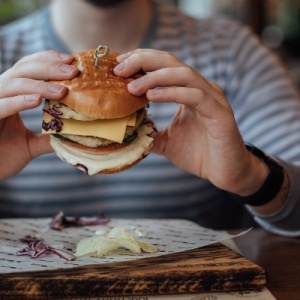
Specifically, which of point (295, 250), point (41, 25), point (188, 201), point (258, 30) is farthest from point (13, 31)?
point (258, 30)

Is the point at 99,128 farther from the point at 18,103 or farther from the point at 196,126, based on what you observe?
the point at 196,126

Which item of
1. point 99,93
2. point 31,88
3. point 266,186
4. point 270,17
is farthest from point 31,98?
point 270,17

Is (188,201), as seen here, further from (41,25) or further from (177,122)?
(41,25)

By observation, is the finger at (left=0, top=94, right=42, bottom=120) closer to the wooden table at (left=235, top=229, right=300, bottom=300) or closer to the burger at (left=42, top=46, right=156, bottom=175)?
the burger at (left=42, top=46, right=156, bottom=175)

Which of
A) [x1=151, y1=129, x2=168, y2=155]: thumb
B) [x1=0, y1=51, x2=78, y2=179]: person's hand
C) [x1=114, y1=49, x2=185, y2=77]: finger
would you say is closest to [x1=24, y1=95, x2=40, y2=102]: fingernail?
[x1=0, y1=51, x2=78, y2=179]: person's hand

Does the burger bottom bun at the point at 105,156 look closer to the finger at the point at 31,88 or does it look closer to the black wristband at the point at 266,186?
the finger at the point at 31,88

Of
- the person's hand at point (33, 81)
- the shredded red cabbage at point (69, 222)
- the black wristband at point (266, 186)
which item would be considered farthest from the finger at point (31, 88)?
the black wristband at point (266, 186)

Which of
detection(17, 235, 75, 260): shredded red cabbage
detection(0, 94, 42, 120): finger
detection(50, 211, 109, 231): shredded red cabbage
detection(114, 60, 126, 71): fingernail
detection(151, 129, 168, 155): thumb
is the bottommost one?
detection(50, 211, 109, 231): shredded red cabbage
